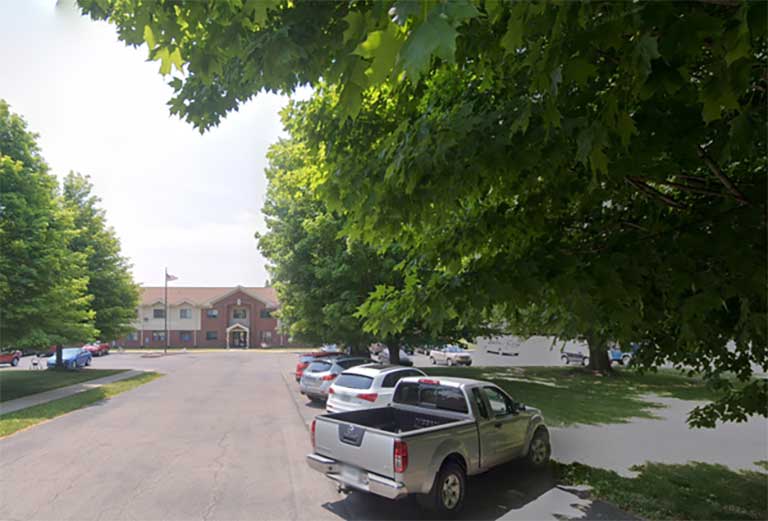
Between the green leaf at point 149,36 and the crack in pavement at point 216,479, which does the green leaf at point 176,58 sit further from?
the crack in pavement at point 216,479

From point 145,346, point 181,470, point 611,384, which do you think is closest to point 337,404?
point 181,470

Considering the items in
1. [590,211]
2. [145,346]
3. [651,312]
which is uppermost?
[590,211]

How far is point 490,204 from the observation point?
18.0 ft

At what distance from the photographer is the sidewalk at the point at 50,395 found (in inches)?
570

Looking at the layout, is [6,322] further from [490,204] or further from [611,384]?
[611,384]

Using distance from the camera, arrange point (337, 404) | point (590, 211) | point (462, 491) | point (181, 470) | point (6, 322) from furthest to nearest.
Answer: point (6, 322) < point (337, 404) < point (181, 470) < point (462, 491) < point (590, 211)

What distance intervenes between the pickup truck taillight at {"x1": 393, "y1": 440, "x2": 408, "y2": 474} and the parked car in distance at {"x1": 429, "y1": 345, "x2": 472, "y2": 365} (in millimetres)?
29171

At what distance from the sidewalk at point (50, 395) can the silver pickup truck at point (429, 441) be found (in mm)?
12301

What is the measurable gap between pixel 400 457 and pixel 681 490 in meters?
4.79

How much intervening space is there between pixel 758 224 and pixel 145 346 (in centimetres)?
7429

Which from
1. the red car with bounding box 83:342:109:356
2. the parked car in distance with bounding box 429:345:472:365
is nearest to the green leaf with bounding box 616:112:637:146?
the parked car in distance with bounding box 429:345:472:365

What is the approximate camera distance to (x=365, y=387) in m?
11.6

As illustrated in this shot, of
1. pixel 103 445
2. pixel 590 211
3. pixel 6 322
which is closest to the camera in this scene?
pixel 590 211

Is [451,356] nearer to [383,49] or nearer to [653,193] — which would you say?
[653,193]
